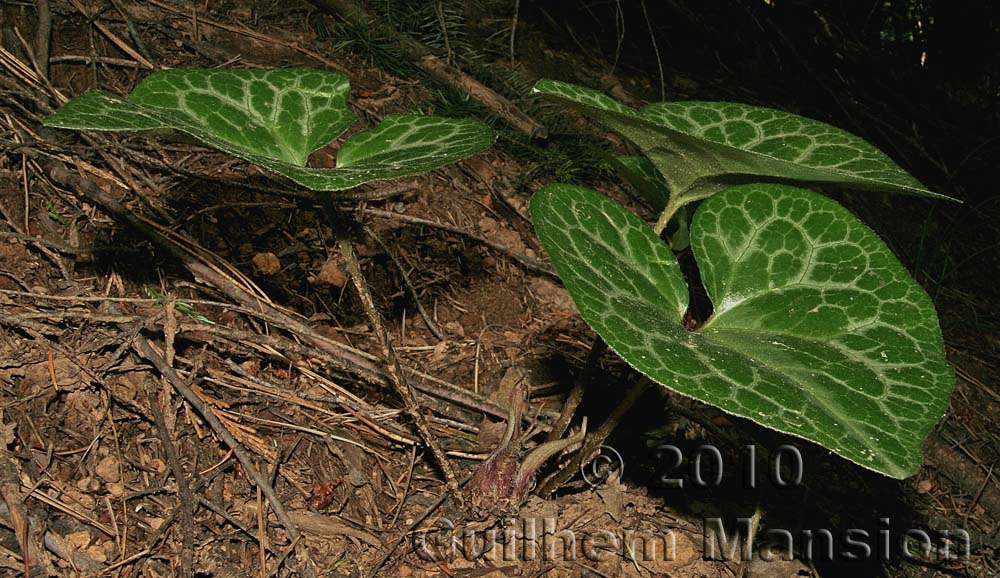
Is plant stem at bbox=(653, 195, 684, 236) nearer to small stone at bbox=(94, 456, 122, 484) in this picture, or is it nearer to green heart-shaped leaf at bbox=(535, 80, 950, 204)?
green heart-shaped leaf at bbox=(535, 80, 950, 204)

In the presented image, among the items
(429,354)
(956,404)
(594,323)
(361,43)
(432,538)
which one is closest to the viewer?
(594,323)

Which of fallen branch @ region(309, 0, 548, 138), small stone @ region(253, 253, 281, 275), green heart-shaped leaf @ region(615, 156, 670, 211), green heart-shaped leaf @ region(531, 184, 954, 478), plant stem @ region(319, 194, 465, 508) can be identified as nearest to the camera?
green heart-shaped leaf @ region(531, 184, 954, 478)

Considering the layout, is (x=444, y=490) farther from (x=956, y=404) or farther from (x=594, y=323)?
(x=956, y=404)

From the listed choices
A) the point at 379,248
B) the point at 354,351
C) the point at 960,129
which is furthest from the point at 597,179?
the point at 960,129

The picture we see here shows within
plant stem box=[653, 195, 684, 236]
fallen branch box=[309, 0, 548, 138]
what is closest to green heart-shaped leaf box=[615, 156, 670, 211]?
plant stem box=[653, 195, 684, 236]

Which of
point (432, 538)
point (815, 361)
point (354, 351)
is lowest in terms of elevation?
point (432, 538)

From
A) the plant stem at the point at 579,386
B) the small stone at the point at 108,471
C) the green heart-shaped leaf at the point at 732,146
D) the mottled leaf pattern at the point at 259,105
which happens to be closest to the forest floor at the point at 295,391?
the small stone at the point at 108,471
